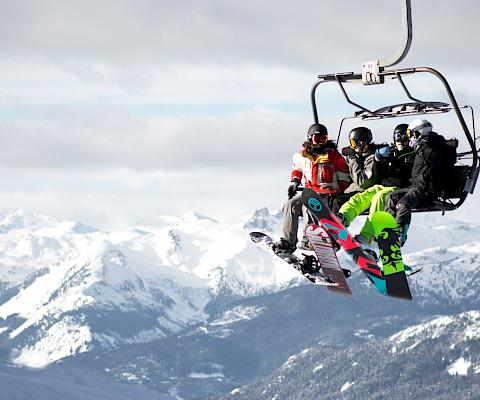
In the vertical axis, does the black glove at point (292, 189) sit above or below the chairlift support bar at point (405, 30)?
below

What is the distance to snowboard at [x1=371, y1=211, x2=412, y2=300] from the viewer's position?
21375 millimetres

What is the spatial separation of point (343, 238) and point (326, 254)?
18.3 inches

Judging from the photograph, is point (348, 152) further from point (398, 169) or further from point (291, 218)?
point (291, 218)

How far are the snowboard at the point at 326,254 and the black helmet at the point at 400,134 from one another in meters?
2.85

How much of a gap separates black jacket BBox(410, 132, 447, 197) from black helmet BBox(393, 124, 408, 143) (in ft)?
1.92

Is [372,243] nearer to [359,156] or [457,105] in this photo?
[359,156]

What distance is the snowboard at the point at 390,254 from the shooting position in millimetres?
21375

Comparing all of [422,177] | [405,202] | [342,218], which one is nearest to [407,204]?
[405,202]

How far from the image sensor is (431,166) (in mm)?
22938

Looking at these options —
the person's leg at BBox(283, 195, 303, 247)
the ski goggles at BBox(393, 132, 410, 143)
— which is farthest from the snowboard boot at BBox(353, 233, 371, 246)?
the ski goggles at BBox(393, 132, 410, 143)

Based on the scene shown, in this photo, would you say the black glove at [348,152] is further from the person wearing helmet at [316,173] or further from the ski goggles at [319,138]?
the ski goggles at [319,138]

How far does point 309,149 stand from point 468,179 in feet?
11.1

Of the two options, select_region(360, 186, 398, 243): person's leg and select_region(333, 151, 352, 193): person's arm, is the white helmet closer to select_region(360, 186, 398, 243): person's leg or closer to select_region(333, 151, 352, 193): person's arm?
select_region(360, 186, 398, 243): person's leg

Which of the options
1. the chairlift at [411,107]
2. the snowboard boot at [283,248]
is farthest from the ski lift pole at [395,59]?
the snowboard boot at [283,248]
